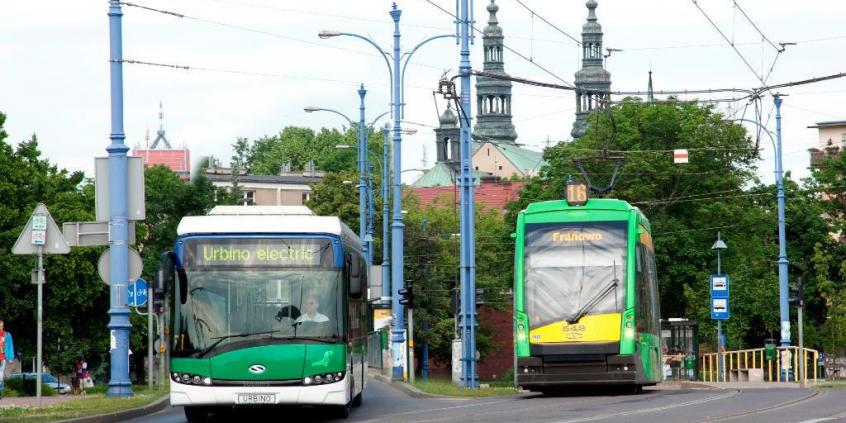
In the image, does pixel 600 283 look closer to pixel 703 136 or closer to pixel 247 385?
pixel 247 385

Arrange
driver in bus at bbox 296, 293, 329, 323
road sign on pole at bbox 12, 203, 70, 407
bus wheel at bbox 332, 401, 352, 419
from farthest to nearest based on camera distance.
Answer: road sign on pole at bbox 12, 203, 70, 407
bus wheel at bbox 332, 401, 352, 419
driver in bus at bbox 296, 293, 329, 323

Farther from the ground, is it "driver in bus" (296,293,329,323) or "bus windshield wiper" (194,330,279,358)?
"driver in bus" (296,293,329,323)

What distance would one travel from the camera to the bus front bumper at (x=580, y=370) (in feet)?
98.6

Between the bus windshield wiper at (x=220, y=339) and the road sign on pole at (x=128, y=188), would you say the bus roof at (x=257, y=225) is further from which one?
the road sign on pole at (x=128, y=188)

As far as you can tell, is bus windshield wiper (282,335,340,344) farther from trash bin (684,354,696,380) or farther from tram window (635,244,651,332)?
trash bin (684,354,696,380)

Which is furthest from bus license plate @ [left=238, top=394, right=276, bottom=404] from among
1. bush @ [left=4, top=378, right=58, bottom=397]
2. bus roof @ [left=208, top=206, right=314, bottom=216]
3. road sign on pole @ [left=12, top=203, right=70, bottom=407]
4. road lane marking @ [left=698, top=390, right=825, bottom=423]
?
bush @ [left=4, top=378, right=58, bottom=397]

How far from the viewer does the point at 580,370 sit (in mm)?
30172

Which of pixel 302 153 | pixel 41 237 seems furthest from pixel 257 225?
pixel 302 153

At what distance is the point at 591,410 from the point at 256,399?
509cm

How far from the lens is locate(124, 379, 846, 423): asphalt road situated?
73.6ft

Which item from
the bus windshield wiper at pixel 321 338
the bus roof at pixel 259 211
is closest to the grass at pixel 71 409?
the bus windshield wiper at pixel 321 338

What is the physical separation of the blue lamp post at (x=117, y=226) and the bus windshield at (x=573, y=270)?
7132 mm

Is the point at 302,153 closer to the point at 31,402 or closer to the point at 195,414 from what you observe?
the point at 31,402

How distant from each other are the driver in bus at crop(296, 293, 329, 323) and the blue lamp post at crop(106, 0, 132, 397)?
16.5ft
